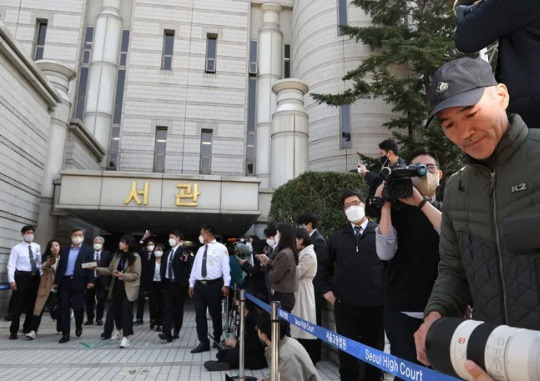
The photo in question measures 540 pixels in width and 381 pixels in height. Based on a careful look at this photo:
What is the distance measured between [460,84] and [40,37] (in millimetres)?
23233

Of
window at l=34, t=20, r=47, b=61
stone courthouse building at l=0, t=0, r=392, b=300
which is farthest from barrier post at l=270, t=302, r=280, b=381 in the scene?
window at l=34, t=20, r=47, b=61

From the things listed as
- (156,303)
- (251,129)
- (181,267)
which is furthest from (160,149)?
(181,267)

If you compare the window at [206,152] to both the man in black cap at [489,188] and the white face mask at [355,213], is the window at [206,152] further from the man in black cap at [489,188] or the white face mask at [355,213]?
the man in black cap at [489,188]

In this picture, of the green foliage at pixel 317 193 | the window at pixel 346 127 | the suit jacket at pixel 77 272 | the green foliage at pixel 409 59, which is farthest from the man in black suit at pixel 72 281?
the window at pixel 346 127

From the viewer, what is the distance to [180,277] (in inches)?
311

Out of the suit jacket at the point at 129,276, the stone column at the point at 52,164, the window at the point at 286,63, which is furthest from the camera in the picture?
the window at the point at 286,63

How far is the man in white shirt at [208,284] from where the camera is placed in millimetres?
7121

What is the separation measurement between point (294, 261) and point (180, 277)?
3207mm

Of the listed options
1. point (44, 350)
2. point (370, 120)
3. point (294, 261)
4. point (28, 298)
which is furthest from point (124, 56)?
point (294, 261)

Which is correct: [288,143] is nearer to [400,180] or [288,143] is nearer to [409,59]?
[409,59]

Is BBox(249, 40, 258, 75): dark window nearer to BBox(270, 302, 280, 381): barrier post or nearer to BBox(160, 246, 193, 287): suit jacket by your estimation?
BBox(160, 246, 193, 287): suit jacket

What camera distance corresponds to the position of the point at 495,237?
1454 millimetres

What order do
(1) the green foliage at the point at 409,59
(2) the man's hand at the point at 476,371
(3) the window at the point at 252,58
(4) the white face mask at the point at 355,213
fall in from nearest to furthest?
(2) the man's hand at the point at 476,371, (4) the white face mask at the point at 355,213, (1) the green foliage at the point at 409,59, (3) the window at the point at 252,58

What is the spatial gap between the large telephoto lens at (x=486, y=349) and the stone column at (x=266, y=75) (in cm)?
1807
